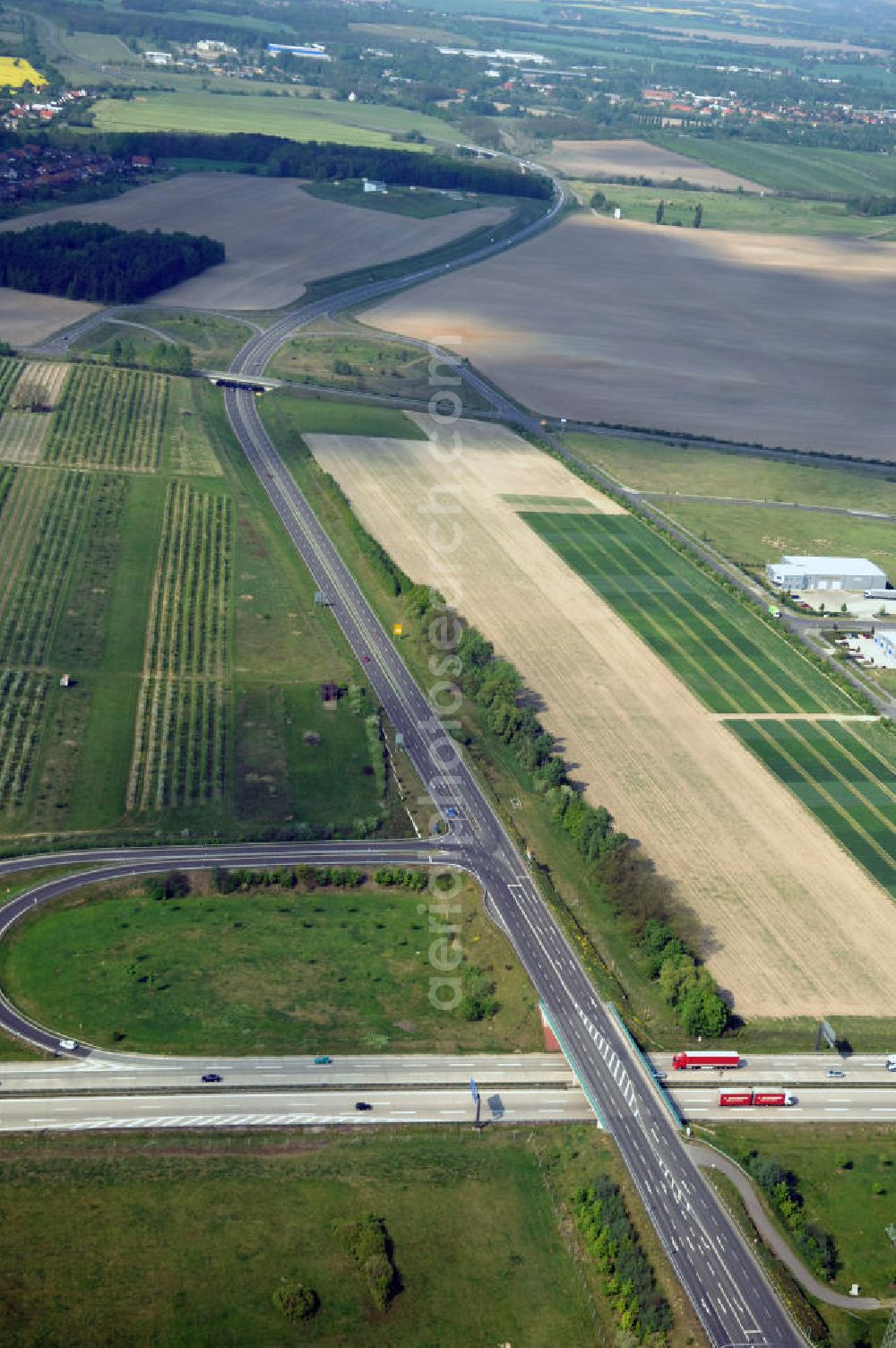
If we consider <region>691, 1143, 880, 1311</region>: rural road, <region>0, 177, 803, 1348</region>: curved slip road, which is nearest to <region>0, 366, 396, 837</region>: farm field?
<region>0, 177, 803, 1348</region>: curved slip road

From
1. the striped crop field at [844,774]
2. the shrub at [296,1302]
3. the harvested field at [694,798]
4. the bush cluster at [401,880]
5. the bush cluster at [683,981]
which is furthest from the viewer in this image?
the striped crop field at [844,774]

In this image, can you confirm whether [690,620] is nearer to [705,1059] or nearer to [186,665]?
[186,665]

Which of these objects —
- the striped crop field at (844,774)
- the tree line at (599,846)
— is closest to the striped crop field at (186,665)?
the tree line at (599,846)

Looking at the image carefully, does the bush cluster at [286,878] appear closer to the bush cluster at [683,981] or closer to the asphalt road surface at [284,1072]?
the asphalt road surface at [284,1072]

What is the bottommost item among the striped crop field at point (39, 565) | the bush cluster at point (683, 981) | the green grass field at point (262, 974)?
the striped crop field at point (39, 565)

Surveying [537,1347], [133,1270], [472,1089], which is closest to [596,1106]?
[472,1089]

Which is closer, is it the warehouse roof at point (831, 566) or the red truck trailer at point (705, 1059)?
the red truck trailer at point (705, 1059)

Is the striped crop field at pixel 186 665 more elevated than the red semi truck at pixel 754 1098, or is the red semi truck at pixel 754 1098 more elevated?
the red semi truck at pixel 754 1098

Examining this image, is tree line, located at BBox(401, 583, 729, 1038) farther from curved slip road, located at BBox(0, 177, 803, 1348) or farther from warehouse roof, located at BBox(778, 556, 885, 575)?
warehouse roof, located at BBox(778, 556, 885, 575)
